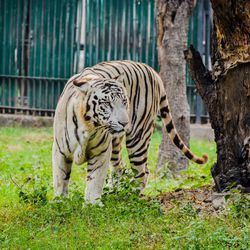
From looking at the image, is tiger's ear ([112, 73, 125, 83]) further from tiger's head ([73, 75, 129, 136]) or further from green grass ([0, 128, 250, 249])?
green grass ([0, 128, 250, 249])

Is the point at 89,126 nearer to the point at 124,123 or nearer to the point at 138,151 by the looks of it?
the point at 124,123

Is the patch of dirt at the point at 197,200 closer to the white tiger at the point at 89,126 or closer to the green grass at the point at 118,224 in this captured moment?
the green grass at the point at 118,224

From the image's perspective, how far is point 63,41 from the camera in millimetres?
17688

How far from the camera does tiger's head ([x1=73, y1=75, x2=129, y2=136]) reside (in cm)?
776

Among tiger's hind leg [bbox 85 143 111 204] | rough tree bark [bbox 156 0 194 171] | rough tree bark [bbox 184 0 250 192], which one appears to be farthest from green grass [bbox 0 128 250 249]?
rough tree bark [bbox 156 0 194 171]

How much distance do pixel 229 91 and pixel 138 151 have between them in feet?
5.88

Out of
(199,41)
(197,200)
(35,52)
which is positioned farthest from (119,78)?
(35,52)

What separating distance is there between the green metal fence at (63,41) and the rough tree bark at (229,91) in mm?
9140

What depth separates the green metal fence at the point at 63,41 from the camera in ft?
55.9

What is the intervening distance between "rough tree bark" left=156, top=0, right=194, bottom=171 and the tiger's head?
12.5 feet

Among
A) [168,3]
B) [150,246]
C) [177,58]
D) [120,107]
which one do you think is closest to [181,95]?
[177,58]

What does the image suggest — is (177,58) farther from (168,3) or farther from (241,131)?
(241,131)

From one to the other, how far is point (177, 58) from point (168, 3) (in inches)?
32.6

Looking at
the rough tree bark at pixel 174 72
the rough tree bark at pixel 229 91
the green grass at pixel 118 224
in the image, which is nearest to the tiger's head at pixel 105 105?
the green grass at pixel 118 224
